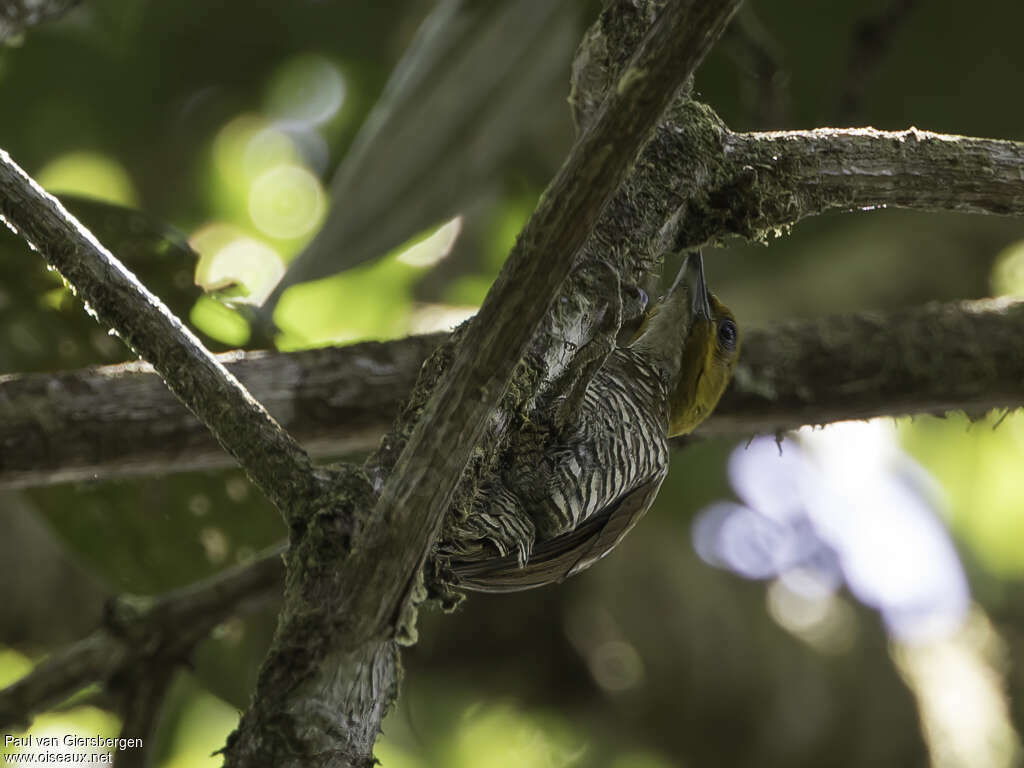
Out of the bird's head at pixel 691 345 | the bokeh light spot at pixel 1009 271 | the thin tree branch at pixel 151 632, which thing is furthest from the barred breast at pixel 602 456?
the bokeh light spot at pixel 1009 271

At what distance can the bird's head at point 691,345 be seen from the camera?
273 cm

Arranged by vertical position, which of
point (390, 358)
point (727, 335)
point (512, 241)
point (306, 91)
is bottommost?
point (390, 358)

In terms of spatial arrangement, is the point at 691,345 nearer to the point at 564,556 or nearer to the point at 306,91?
the point at 564,556

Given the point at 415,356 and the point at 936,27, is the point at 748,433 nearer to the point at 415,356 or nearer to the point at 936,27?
the point at 415,356

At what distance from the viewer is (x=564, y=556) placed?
78.3 inches

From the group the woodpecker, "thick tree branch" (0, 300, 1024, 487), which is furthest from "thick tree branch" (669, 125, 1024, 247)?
"thick tree branch" (0, 300, 1024, 487)

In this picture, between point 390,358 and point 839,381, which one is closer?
point 390,358

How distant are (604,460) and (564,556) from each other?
200mm

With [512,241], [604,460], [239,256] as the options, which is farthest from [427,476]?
[239,256]

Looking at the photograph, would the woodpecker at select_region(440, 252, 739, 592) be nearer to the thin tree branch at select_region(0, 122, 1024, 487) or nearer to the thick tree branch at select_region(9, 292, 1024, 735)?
the thick tree branch at select_region(9, 292, 1024, 735)

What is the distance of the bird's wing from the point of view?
65.9 inches

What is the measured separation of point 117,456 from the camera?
7.63 feet

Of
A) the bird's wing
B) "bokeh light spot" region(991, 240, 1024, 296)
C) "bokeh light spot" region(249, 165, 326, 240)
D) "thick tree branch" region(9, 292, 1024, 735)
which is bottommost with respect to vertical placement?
the bird's wing

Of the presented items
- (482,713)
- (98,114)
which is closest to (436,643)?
(482,713)
